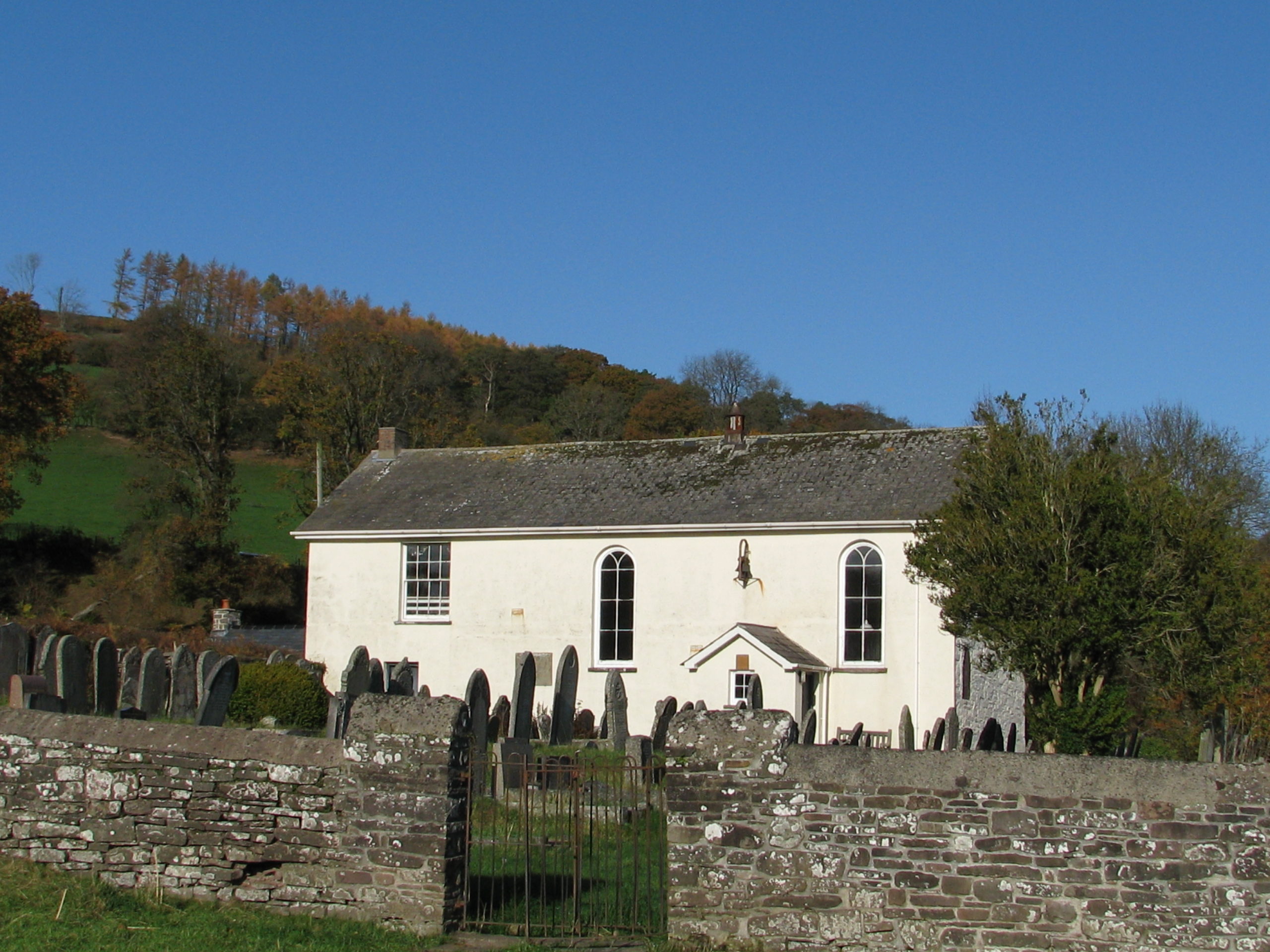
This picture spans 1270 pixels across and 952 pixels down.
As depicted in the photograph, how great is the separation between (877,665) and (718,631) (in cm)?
353

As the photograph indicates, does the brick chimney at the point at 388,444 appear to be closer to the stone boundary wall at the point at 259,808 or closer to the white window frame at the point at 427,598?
the white window frame at the point at 427,598

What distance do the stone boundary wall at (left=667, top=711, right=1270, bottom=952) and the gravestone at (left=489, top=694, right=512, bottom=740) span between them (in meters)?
8.64

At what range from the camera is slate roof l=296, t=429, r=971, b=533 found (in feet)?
85.6

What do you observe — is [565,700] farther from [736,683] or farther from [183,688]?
[183,688]

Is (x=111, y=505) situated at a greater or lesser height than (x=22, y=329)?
lesser

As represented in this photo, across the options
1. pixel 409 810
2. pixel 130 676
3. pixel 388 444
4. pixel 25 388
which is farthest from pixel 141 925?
pixel 25 388

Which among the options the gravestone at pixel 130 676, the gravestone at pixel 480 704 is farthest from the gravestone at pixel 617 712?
the gravestone at pixel 130 676

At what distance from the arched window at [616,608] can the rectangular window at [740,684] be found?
10.4 ft

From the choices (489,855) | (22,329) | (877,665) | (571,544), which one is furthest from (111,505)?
(489,855)

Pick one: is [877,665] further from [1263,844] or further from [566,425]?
[566,425]

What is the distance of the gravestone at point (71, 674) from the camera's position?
17.6 metres

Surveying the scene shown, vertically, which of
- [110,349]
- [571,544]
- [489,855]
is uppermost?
[110,349]

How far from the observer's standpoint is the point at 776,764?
8.38 m

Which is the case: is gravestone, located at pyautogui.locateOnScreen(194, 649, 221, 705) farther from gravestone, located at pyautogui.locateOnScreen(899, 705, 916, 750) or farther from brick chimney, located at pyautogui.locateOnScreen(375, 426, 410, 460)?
brick chimney, located at pyautogui.locateOnScreen(375, 426, 410, 460)
